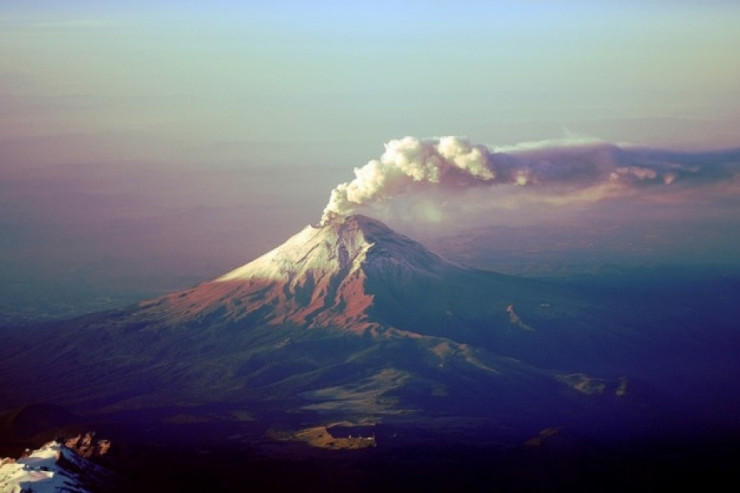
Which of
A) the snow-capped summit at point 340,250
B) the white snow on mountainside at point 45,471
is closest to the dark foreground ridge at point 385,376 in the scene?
the snow-capped summit at point 340,250

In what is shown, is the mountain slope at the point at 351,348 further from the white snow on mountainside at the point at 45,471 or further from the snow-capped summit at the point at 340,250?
the white snow on mountainside at the point at 45,471

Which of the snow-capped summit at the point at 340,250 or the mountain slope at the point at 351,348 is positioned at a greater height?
the snow-capped summit at the point at 340,250

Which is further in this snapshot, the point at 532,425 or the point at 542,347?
the point at 542,347

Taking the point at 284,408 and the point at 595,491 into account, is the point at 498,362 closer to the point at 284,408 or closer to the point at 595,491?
the point at 284,408

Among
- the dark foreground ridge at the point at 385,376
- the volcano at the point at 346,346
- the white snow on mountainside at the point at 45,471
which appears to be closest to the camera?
the white snow on mountainside at the point at 45,471

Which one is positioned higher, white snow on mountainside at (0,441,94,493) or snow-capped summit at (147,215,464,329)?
snow-capped summit at (147,215,464,329)

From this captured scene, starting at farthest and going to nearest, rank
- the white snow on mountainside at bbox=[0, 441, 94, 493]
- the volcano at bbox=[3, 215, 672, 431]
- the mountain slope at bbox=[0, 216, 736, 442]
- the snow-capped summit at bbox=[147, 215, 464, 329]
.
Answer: the snow-capped summit at bbox=[147, 215, 464, 329], the volcano at bbox=[3, 215, 672, 431], the mountain slope at bbox=[0, 216, 736, 442], the white snow on mountainside at bbox=[0, 441, 94, 493]

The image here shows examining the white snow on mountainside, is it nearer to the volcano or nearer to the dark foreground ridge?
the dark foreground ridge

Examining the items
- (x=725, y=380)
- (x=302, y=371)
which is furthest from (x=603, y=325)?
(x=302, y=371)

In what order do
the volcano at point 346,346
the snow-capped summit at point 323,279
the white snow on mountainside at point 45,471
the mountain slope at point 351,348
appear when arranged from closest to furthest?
the white snow on mountainside at point 45,471 → the mountain slope at point 351,348 → the volcano at point 346,346 → the snow-capped summit at point 323,279

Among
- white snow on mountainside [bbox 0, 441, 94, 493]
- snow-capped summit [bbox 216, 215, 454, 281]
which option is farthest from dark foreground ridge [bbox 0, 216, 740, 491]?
white snow on mountainside [bbox 0, 441, 94, 493]

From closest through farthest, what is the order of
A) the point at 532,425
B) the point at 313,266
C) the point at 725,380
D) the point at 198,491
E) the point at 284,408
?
the point at 198,491 < the point at 532,425 < the point at 284,408 < the point at 725,380 < the point at 313,266
